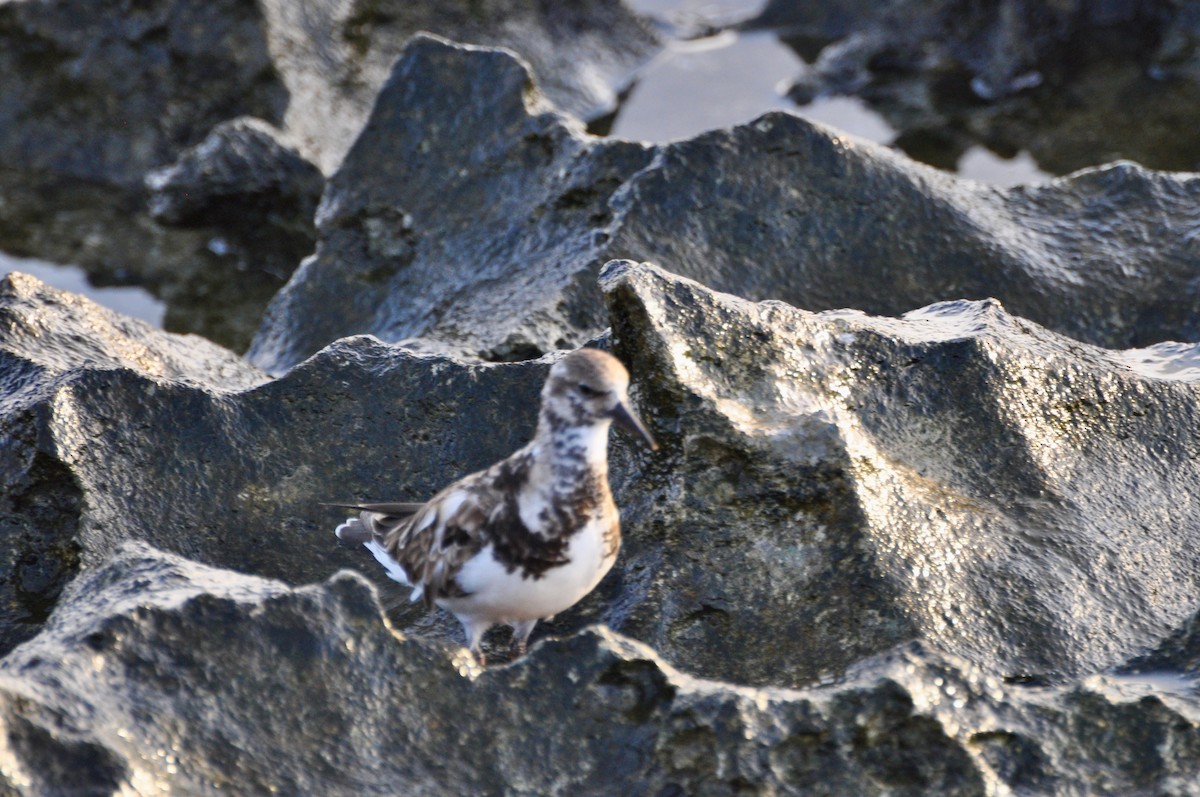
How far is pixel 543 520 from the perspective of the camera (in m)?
4.48

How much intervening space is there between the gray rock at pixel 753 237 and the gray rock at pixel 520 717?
2359 mm

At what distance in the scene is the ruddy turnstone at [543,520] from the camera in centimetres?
445

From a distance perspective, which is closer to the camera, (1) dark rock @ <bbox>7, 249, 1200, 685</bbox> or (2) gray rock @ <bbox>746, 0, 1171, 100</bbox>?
(1) dark rock @ <bbox>7, 249, 1200, 685</bbox>

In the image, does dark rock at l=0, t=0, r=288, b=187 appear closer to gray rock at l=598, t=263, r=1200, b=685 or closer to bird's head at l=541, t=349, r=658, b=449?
gray rock at l=598, t=263, r=1200, b=685

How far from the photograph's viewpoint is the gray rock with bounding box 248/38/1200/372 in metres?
6.44

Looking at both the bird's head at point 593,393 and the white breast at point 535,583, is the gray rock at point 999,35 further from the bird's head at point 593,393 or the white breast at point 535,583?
the white breast at point 535,583

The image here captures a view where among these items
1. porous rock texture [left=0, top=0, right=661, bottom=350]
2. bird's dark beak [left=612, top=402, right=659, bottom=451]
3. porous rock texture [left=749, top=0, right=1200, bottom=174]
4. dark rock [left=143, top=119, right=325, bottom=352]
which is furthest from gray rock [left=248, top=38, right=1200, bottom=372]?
porous rock texture [left=749, top=0, right=1200, bottom=174]

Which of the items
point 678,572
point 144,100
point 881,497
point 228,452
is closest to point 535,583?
point 678,572

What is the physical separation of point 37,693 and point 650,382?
7.42 feet

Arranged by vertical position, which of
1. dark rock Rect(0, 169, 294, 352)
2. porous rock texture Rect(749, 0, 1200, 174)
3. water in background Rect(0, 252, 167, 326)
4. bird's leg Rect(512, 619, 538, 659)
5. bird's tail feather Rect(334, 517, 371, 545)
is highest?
porous rock texture Rect(749, 0, 1200, 174)

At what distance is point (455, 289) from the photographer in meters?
7.10

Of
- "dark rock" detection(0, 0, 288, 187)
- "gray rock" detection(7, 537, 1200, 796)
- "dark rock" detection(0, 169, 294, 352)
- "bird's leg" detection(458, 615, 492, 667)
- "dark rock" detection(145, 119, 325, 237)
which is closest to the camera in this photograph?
"gray rock" detection(7, 537, 1200, 796)

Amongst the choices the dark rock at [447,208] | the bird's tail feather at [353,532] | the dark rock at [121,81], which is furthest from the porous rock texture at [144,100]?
the bird's tail feather at [353,532]

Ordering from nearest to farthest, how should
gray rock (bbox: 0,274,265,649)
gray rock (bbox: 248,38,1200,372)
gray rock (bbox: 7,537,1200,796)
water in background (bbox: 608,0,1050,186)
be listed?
gray rock (bbox: 7,537,1200,796) → gray rock (bbox: 0,274,265,649) → gray rock (bbox: 248,38,1200,372) → water in background (bbox: 608,0,1050,186)
